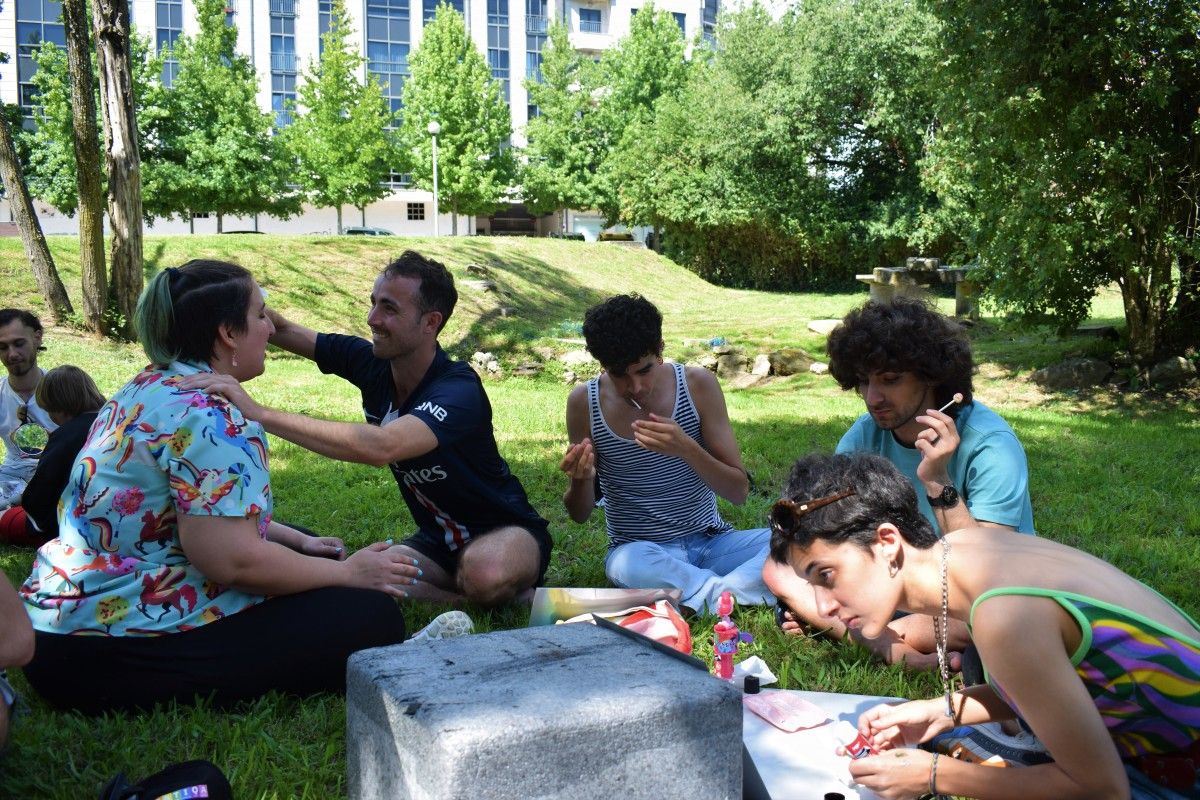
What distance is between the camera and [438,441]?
404 centimetres

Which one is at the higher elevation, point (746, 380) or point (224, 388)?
point (224, 388)

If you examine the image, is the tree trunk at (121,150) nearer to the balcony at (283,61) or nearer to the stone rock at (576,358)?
the stone rock at (576,358)

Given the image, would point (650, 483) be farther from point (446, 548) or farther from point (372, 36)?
point (372, 36)

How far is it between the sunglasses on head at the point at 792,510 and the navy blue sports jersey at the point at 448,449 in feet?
6.27

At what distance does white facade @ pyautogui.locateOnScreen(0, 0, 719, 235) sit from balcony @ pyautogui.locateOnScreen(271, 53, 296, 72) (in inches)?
1.9

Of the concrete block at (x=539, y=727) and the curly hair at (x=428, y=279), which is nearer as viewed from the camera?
the concrete block at (x=539, y=727)

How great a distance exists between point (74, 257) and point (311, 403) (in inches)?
324

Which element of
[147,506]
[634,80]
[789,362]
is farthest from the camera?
[634,80]

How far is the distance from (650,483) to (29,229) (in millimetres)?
10256

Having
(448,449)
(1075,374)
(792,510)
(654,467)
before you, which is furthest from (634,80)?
(792,510)

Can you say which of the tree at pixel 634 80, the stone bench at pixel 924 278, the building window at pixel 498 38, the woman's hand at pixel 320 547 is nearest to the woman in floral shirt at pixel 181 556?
the woman's hand at pixel 320 547

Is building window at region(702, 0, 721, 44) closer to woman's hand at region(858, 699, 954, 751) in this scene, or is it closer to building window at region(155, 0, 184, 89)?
building window at region(155, 0, 184, 89)

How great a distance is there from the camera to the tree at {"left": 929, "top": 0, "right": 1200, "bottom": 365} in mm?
9727

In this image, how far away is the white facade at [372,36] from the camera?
150 ft
